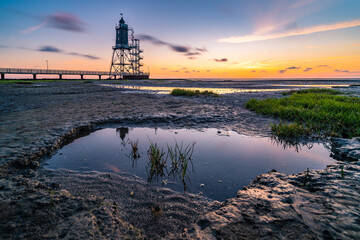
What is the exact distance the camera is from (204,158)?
4.53 meters

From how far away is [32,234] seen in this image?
1.98 meters

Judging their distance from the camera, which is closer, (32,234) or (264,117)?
(32,234)

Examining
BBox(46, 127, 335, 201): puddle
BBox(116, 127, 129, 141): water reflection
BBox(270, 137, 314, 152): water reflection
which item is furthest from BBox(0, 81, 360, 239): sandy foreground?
BBox(116, 127, 129, 141): water reflection

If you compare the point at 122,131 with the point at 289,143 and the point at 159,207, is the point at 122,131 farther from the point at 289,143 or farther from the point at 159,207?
the point at 289,143

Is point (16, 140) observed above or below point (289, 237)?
above

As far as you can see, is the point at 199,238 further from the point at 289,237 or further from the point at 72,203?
the point at 72,203

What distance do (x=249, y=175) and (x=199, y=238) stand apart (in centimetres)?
209

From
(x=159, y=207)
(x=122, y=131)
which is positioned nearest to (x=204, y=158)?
(x=159, y=207)

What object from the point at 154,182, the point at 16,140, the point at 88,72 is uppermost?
the point at 88,72

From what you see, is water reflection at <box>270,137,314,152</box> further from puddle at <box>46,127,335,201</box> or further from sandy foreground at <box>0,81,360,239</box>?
sandy foreground at <box>0,81,360,239</box>

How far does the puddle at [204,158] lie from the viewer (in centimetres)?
353

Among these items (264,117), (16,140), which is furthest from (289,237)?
(264,117)

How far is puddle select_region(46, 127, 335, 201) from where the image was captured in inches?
139

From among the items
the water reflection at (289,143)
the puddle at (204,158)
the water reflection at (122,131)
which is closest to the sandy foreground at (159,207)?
the puddle at (204,158)
